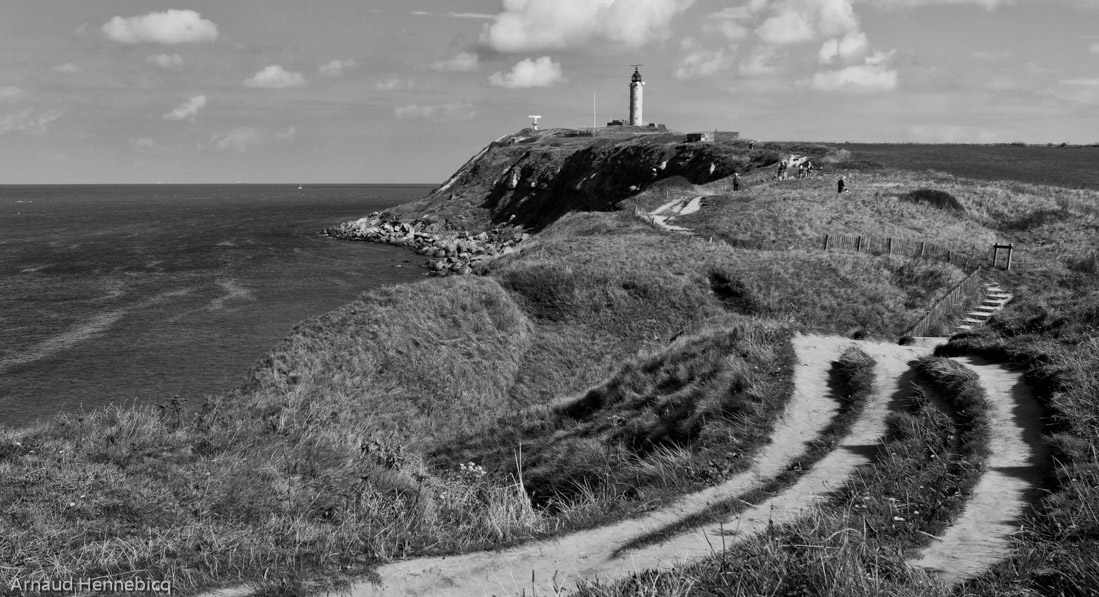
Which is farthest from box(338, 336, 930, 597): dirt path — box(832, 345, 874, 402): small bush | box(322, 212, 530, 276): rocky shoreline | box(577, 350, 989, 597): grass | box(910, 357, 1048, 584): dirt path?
box(322, 212, 530, 276): rocky shoreline

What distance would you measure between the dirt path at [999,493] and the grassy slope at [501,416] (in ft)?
1.25

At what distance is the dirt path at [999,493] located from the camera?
805 cm

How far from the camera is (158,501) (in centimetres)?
1064

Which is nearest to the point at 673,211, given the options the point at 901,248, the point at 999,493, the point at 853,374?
the point at 901,248

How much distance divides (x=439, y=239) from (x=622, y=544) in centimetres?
8660

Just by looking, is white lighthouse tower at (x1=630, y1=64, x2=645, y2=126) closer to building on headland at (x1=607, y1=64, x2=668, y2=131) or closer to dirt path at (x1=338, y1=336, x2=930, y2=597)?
building on headland at (x1=607, y1=64, x2=668, y2=131)

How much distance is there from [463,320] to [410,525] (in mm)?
21242

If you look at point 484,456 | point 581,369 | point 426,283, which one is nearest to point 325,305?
point 426,283

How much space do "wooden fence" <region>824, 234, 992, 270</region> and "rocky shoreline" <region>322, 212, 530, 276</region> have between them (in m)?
32.7

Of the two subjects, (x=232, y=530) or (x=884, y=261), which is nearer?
(x=232, y=530)

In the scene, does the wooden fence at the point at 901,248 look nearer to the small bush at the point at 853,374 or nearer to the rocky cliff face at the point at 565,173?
the small bush at the point at 853,374

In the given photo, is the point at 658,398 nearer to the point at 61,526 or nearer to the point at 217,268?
the point at 61,526

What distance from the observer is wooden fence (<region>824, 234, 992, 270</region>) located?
112 ft

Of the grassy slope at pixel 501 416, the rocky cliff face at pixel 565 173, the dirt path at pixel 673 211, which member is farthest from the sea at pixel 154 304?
the dirt path at pixel 673 211
